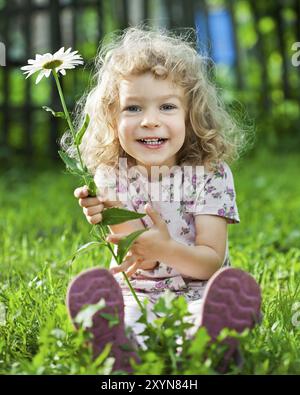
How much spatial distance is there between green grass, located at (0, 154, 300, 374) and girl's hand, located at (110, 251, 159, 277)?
0.17 metres

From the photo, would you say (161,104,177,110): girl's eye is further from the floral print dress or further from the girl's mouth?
the floral print dress

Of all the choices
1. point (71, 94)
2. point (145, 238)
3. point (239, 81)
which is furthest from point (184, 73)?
point (239, 81)

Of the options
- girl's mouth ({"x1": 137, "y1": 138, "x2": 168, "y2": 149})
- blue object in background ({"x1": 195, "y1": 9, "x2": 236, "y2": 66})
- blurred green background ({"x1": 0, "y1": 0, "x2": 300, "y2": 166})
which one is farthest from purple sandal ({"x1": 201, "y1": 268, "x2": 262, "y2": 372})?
blue object in background ({"x1": 195, "y1": 9, "x2": 236, "y2": 66})

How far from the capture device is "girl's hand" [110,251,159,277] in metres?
2.00

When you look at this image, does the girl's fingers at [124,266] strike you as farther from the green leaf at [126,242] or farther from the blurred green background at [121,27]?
the blurred green background at [121,27]

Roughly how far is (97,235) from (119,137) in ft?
1.42

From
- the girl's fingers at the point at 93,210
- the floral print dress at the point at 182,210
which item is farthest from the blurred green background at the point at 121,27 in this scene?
the girl's fingers at the point at 93,210

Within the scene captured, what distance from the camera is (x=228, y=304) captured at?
5.93 feet

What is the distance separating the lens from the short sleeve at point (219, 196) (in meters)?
2.30

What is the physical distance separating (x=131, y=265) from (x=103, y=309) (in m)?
0.32

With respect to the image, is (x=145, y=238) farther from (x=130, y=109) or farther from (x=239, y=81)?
(x=239, y=81)

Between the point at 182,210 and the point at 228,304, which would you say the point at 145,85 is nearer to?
the point at 182,210

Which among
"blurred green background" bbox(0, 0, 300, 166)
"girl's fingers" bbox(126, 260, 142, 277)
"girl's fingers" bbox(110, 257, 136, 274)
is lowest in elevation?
"girl's fingers" bbox(126, 260, 142, 277)

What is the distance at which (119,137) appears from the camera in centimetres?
231
